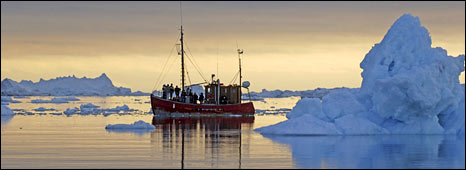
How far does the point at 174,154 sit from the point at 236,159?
211 centimetres

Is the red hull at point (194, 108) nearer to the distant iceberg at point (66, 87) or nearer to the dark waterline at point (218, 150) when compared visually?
the dark waterline at point (218, 150)

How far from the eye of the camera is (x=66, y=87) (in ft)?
479

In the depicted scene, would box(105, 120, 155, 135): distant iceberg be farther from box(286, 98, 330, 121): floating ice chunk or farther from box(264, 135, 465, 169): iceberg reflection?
box(264, 135, 465, 169): iceberg reflection

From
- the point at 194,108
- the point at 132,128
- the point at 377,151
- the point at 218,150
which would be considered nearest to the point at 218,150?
the point at 218,150

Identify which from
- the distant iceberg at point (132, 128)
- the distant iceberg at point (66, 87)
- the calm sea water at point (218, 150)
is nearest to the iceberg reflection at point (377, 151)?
the calm sea water at point (218, 150)

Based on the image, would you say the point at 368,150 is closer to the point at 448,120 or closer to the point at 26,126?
the point at 448,120

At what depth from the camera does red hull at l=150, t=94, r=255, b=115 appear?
48.4 m

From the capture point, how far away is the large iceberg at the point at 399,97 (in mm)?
27953

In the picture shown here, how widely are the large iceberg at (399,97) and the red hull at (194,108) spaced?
670 inches

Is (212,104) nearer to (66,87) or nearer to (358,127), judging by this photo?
(358,127)

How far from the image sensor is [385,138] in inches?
1077

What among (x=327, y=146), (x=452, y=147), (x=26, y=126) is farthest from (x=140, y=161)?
(x=26, y=126)

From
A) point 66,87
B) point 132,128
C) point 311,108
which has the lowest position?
point 132,128

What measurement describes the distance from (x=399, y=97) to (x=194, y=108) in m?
22.6
